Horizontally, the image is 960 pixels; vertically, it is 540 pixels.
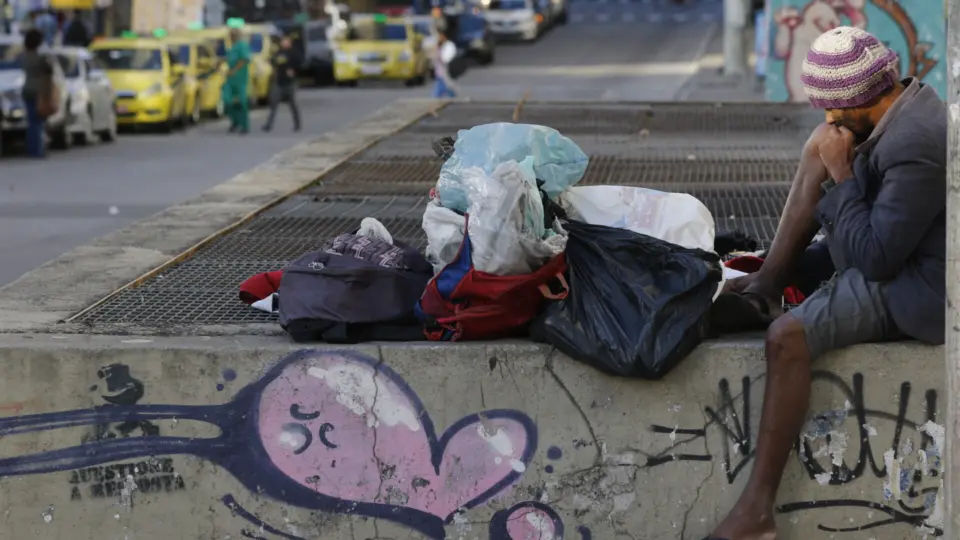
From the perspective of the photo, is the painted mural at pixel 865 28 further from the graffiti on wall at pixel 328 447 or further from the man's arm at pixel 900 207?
the graffiti on wall at pixel 328 447

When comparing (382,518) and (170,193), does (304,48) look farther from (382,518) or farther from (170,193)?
(382,518)

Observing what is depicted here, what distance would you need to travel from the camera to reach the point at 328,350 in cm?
509

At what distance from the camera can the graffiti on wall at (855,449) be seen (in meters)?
5.00

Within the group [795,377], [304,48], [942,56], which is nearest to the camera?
[795,377]

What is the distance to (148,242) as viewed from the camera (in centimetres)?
783

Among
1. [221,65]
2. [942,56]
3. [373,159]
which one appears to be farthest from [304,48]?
[373,159]

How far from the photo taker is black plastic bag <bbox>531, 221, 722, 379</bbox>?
4895 mm

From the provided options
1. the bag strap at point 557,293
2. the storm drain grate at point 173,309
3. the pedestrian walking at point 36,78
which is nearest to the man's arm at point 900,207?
the bag strap at point 557,293

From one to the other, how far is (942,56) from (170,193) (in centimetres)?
896

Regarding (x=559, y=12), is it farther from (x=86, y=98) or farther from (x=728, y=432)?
(x=728, y=432)

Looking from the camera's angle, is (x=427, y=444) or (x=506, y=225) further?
(x=427, y=444)

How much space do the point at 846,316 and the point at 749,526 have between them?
0.70 meters

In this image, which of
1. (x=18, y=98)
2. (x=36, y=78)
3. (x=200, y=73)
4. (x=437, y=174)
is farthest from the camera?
(x=200, y=73)

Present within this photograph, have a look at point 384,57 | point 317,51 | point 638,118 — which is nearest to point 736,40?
point 384,57
